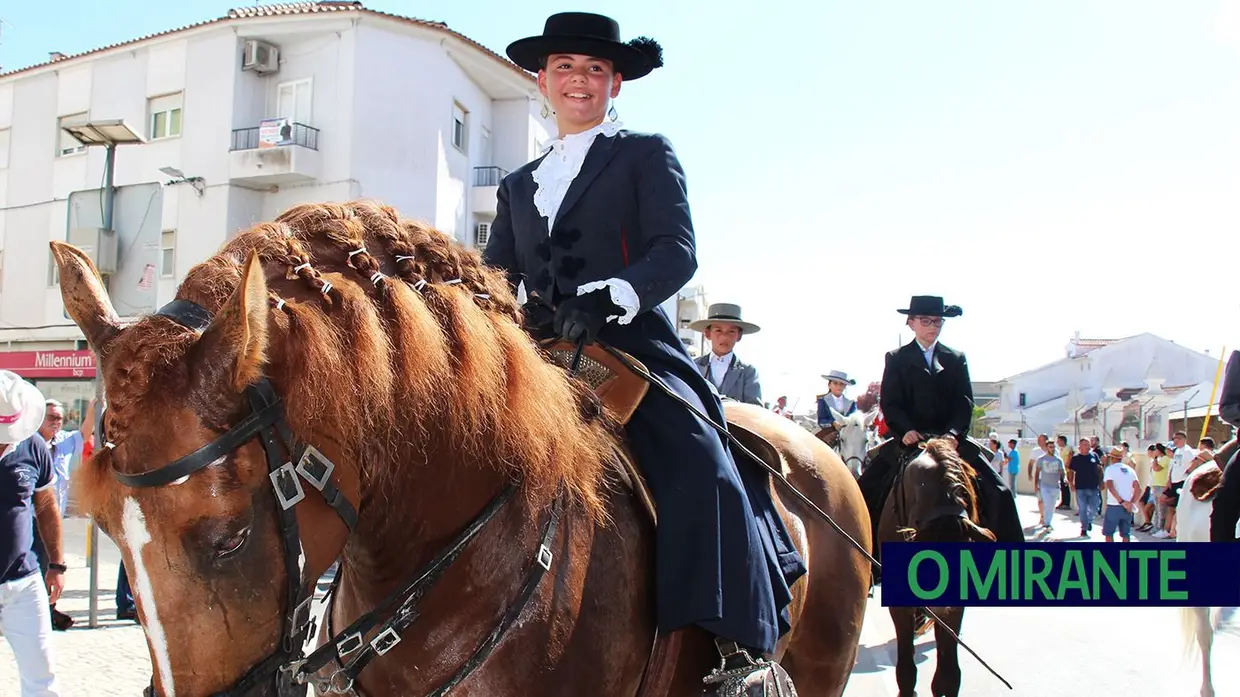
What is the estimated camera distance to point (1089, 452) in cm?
1712

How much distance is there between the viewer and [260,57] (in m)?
22.3

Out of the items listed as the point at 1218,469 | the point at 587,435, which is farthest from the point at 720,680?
the point at 1218,469

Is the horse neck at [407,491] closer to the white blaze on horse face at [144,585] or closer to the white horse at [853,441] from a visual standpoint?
the white blaze on horse face at [144,585]

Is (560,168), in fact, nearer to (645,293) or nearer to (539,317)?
(539,317)

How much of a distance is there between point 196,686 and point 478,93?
2535 centimetres

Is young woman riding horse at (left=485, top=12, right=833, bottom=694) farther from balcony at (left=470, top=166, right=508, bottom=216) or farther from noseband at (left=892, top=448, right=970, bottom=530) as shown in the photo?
balcony at (left=470, top=166, right=508, bottom=216)

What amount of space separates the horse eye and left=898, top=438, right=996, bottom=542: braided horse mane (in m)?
5.22

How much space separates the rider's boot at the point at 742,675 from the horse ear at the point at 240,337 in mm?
1442

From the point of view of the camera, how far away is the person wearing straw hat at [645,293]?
2389 mm

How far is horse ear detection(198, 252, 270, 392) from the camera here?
1.61 meters

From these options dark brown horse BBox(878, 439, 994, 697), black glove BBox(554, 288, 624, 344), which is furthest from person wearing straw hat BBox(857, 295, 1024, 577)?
black glove BBox(554, 288, 624, 344)

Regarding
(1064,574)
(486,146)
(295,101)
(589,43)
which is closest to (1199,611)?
(1064,574)

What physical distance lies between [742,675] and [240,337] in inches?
60.9

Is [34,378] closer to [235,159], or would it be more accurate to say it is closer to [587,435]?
[235,159]
